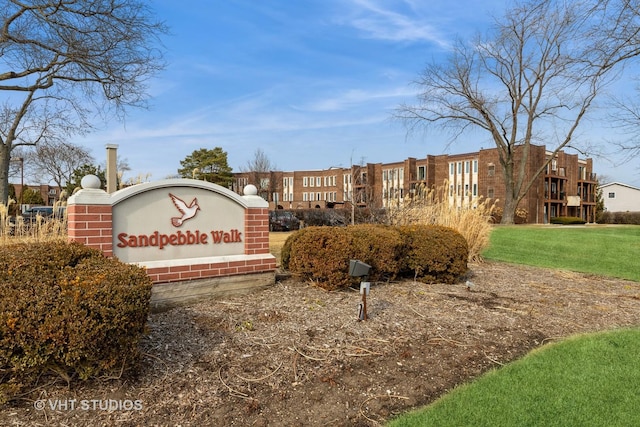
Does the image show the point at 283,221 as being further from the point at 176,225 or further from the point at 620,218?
the point at 620,218

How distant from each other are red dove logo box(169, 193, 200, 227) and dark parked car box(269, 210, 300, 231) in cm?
2235

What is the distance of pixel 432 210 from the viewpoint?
9.91m

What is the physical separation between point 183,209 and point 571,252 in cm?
1226

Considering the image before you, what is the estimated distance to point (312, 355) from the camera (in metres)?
3.64

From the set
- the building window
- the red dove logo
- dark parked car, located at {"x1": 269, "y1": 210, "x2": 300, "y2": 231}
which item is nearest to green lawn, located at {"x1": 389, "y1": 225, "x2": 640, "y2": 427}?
the red dove logo

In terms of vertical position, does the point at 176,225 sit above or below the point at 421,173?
below

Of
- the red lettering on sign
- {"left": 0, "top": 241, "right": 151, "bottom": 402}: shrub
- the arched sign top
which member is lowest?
{"left": 0, "top": 241, "right": 151, "bottom": 402}: shrub

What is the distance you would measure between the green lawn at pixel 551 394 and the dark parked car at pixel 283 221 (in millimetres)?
24050

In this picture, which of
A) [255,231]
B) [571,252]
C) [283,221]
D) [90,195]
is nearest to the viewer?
[90,195]

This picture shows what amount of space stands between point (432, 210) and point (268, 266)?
5.43 metres

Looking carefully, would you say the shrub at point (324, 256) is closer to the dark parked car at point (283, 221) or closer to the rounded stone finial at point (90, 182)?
the rounded stone finial at point (90, 182)

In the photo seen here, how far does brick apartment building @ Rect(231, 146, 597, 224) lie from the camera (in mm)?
42781

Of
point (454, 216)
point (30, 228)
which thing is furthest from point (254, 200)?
point (454, 216)

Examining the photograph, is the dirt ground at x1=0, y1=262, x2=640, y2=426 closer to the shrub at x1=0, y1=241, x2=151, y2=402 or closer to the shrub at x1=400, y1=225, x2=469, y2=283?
the shrub at x1=0, y1=241, x2=151, y2=402
